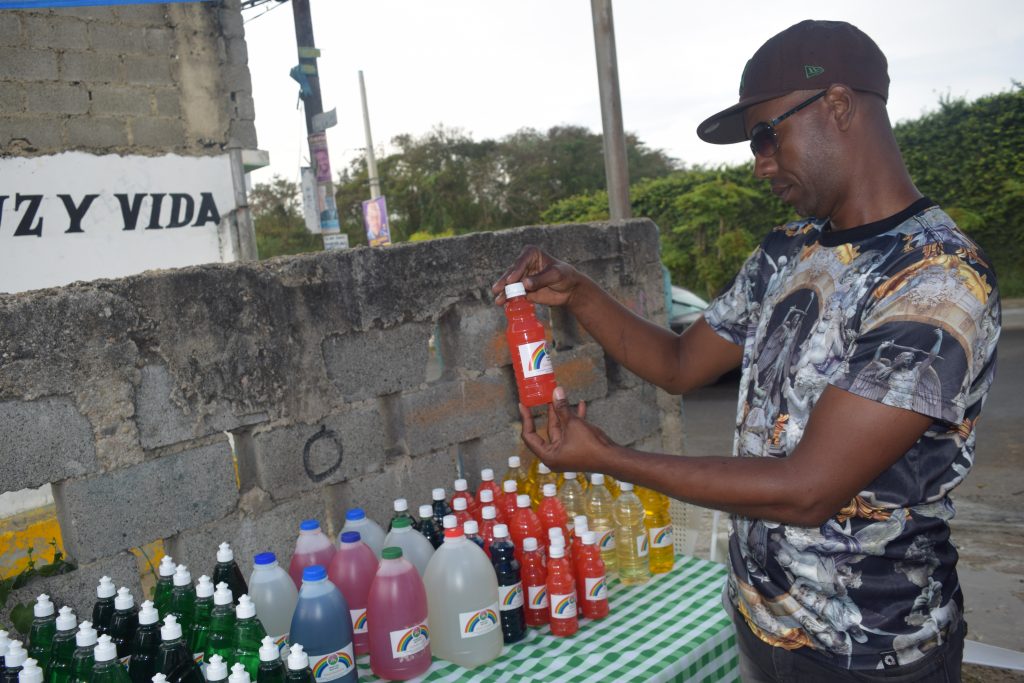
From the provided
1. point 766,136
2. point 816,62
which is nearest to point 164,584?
point 766,136

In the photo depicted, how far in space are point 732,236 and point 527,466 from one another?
43.9 feet

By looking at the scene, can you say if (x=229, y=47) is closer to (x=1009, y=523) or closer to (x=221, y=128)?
(x=221, y=128)

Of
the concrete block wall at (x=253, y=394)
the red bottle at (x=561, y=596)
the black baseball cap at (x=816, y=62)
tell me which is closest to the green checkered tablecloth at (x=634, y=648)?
the red bottle at (x=561, y=596)

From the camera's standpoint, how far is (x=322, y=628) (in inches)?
85.9

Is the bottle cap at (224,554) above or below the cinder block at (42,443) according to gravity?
below

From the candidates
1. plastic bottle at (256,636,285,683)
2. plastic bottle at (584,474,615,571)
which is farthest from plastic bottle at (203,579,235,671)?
plastic bottle at (584,474,615,571)

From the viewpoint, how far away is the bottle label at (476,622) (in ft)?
7.91

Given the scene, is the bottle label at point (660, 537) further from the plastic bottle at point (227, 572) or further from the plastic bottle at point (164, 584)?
the plastic bottle at point (164, 584)

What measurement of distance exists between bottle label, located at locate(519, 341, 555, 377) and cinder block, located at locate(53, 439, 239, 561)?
100cm

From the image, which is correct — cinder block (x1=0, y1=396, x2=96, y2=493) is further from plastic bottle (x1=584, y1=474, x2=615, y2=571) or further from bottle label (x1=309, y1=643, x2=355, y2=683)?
plastic bottle (x1=584, y1=474, x2=615, y2=571)

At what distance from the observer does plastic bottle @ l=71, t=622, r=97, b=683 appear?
185 cm

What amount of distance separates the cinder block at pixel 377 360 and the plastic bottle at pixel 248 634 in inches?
42.5

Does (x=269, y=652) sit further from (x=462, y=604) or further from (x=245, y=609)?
(x=462, y=604)

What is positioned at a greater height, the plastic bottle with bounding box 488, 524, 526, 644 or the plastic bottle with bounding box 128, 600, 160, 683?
the plastic bottle with bounding box 128, 600, 160, 683
